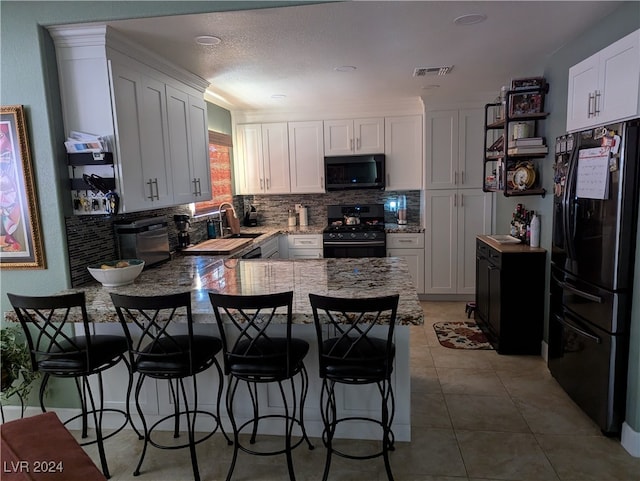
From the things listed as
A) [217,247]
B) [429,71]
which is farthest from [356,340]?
[429,71]

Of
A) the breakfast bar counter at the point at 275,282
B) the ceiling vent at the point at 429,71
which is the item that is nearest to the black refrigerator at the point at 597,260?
the breakfast bar counter at the point at 275,282

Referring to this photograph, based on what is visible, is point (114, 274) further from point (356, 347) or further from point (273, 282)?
point (356, 347)

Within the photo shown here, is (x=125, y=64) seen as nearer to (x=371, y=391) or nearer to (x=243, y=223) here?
(x=371, y=391)

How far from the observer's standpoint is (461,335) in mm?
4008

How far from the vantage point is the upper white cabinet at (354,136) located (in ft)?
16.6

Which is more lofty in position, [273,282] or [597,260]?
[597,260]

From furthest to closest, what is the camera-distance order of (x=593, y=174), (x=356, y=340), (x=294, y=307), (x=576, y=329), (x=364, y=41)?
1. (x=364, y=41)
2. (x=576, y=329)
3. (x=593, y=174)
4. (x=294, y=307)
5. (x=356, y=340)

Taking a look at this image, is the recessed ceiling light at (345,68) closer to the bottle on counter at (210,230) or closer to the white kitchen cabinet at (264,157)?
the white kitchen cabinet at (264,157)

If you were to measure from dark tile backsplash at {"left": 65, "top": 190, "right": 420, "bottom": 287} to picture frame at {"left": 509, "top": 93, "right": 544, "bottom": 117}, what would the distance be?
2101 mm

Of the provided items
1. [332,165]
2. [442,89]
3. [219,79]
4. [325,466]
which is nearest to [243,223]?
[332,165]

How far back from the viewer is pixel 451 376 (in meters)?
3.21

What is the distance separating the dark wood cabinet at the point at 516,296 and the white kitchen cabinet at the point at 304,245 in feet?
6.71

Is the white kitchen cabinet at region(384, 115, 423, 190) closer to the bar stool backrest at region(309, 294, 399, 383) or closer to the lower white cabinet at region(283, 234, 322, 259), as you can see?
the lower white cabinet at region(283, 234, 322, 259)

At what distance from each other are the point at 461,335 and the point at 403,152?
2.27m
